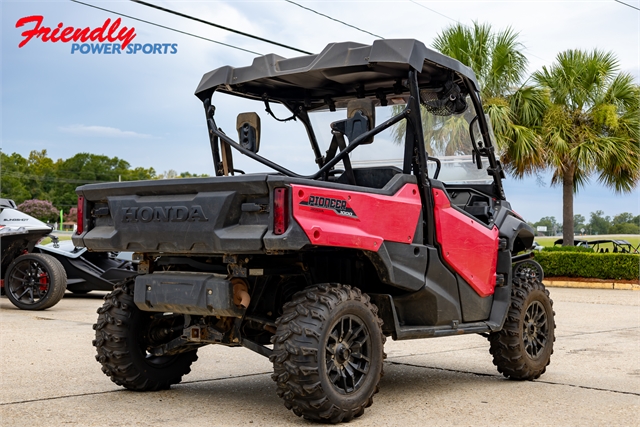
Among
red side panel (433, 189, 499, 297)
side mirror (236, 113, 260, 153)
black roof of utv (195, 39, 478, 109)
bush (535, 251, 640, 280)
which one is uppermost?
black roof of utv (195, 39, 478, 109)

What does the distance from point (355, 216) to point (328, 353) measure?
855 millimetres

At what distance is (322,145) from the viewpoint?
23.4 ft

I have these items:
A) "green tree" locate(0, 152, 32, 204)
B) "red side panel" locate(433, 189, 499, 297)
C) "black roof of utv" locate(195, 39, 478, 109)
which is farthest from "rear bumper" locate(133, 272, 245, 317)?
"green tree" locate(0, 152, 32, 204)

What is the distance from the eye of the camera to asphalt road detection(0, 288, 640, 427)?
5.05 metres

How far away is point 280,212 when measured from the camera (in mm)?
4629

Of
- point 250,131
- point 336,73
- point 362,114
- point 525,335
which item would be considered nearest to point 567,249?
point 525,335

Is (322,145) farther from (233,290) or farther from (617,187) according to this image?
(617,187)

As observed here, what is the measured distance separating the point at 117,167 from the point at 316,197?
2609 inches

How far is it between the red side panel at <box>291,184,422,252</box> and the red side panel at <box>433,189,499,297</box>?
1.14 feet

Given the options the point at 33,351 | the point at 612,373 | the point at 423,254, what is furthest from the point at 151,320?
the point at 612,373

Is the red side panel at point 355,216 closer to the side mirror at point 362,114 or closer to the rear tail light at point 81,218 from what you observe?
the side mirror at point 362,114

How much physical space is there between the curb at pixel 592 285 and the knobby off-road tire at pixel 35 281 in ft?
45.8

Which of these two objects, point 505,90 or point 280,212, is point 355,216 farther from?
point 505,90

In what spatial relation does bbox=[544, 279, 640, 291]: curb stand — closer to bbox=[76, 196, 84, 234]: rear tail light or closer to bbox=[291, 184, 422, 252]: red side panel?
bbox=[291, 184, 422, 252]: red side panel
